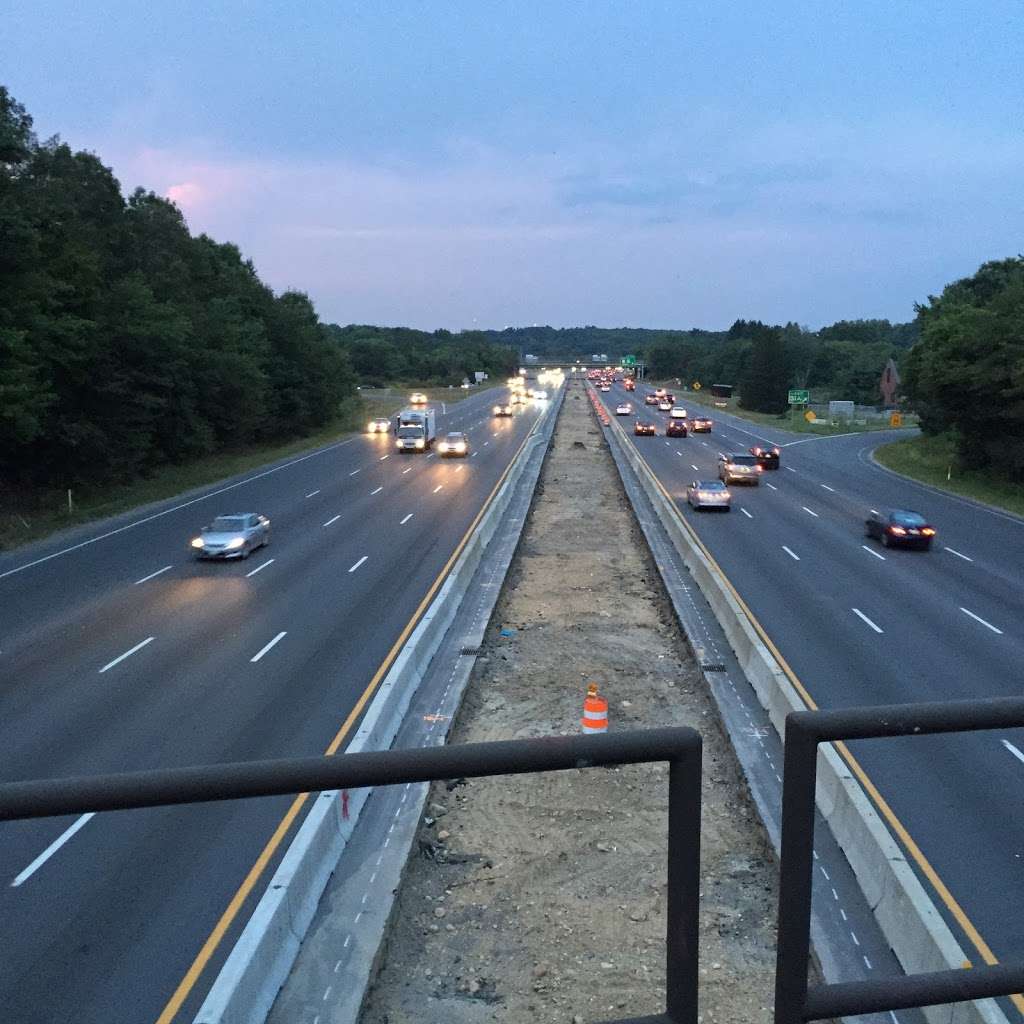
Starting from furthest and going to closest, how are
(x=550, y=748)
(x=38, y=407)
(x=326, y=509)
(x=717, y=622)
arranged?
1. (x=326, y=509)
2. (x=38, y=407)
3. (x=717, y=622)
4. (x=550, y=748)

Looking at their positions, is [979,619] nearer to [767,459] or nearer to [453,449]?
[767,459]

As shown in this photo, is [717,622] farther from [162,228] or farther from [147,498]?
[162,228]

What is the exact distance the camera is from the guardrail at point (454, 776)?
1.58 meters

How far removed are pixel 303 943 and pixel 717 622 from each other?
13.7 meters

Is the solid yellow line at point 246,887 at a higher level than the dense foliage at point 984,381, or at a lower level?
lower

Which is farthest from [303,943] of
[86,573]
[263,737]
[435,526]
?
[435,526]

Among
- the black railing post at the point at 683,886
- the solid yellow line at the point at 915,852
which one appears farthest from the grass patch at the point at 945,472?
the black railing post at the point at 683,886

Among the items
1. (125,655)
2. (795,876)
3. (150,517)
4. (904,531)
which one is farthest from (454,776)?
(150,517)

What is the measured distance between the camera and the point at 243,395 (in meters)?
58.4

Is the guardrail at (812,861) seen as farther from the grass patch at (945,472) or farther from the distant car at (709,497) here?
the grass patch at (945,472)

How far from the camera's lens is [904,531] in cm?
3055

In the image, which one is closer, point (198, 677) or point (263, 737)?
point (263, 737)

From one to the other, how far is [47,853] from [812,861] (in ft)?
33.9

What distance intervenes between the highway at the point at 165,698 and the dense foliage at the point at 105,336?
5.49 metres
